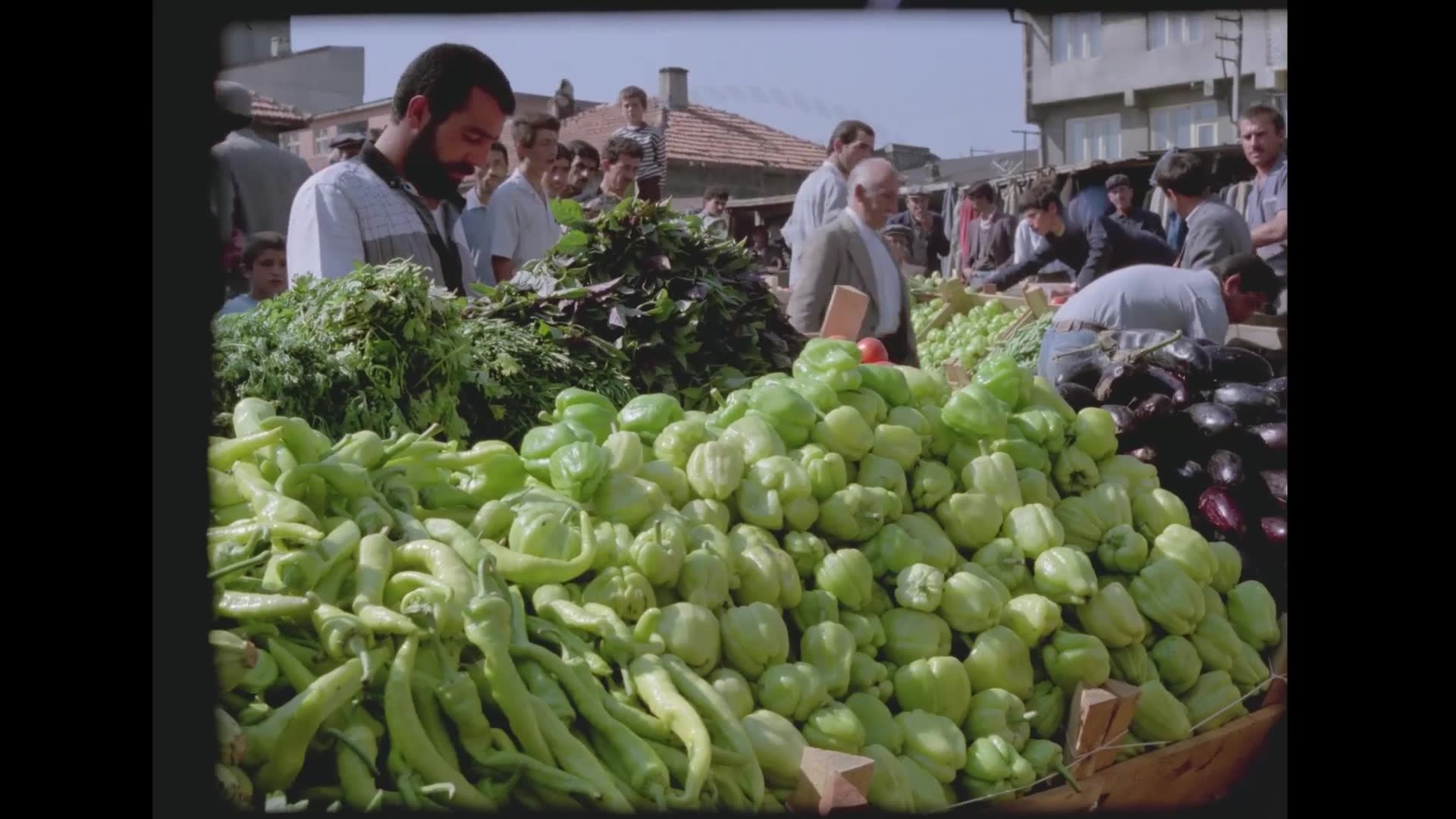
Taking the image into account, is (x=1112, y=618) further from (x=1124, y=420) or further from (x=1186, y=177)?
(x=1186, y=177)

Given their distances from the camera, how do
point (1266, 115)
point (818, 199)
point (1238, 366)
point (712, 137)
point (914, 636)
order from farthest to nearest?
point (712, 137), point (818, 199), point (1266, 115), point (1238, 366), point (914, 636)

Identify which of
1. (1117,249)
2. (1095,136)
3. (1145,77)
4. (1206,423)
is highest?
(1095,136)

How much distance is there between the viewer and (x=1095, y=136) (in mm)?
13711

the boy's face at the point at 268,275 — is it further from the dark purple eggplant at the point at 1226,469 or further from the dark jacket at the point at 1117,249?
the dark jacket at the point at 1117,249

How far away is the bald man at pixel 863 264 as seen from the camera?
593cm

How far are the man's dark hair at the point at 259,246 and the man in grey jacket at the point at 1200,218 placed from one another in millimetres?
4290

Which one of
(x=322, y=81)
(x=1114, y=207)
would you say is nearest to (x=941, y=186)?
(x=1114, y=207)

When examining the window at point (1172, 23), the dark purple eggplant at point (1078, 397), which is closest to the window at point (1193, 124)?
the window at point (1172, 23)

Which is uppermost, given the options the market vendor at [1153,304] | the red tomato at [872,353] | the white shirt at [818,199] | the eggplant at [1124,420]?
the white shirt at [818,199]

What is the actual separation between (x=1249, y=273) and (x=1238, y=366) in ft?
6.61

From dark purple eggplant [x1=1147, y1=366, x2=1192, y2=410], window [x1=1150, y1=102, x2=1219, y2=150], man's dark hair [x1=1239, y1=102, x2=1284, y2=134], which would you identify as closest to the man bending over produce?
dark purple eggplant [x1=1147, y1=366, x2=1192, y2=410]

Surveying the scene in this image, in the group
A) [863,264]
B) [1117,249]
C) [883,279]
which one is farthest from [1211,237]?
[863,264]

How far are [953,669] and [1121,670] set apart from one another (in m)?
0.53

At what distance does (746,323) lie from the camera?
13.8ft
